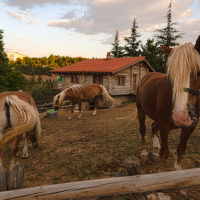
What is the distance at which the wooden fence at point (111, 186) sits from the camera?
1572 mm

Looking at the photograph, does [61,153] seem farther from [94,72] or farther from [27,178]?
[94,72]

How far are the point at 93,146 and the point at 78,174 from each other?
168 centimetres

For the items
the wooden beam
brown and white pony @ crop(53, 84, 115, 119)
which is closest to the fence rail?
the wooden beam

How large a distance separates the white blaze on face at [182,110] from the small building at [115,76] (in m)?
15.4

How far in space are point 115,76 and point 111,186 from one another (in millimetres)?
17463

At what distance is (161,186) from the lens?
1693 mm

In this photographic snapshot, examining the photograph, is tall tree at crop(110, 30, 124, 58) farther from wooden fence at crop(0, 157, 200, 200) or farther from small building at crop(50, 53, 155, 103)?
wooden fence at crop(0, 157, 200, 200)

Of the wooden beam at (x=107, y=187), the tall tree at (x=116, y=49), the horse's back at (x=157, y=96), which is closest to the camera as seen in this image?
the wooden beam at (x=107, y=187)

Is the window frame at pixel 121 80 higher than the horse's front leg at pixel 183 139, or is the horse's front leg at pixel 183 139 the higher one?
the window frame at pixel 121 80

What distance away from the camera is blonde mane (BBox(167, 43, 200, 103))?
2160 mm

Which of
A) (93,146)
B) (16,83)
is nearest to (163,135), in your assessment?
(93,146)

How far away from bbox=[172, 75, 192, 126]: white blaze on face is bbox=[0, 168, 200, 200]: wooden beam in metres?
0.61

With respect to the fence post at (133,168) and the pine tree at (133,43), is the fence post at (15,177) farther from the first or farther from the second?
the pine tree at (133,43)

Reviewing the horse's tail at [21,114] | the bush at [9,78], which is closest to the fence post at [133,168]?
the horse's tail at [21,114]
